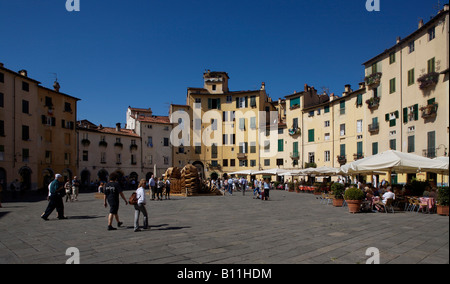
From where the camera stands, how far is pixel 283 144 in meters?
47.1

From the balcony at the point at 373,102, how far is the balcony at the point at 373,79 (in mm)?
1461

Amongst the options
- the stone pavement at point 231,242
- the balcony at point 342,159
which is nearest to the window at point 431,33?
the balcony at point 342,159

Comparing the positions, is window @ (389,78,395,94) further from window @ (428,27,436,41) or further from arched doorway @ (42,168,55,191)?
arched doorway @ (42,168,55,191)

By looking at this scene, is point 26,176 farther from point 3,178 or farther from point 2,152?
point 2,152

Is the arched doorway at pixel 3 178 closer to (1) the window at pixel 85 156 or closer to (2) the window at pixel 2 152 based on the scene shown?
(2) the window at pixel 2 152

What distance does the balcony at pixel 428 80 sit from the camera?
2367 cm

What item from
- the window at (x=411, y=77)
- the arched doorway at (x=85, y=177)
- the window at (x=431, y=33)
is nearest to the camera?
the window at (x=431, y=33)

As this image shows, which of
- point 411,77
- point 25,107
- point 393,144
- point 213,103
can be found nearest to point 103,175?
point 25,107

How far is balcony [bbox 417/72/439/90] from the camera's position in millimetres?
23672

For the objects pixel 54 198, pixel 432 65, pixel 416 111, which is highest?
pixel 432 65

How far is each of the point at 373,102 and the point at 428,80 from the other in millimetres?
8084

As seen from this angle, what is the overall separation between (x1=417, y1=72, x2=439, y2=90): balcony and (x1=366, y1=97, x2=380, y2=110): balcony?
20.9 feet

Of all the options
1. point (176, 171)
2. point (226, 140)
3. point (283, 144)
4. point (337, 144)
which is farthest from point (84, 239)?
point (226, 140)

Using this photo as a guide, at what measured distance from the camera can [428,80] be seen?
24141mm
